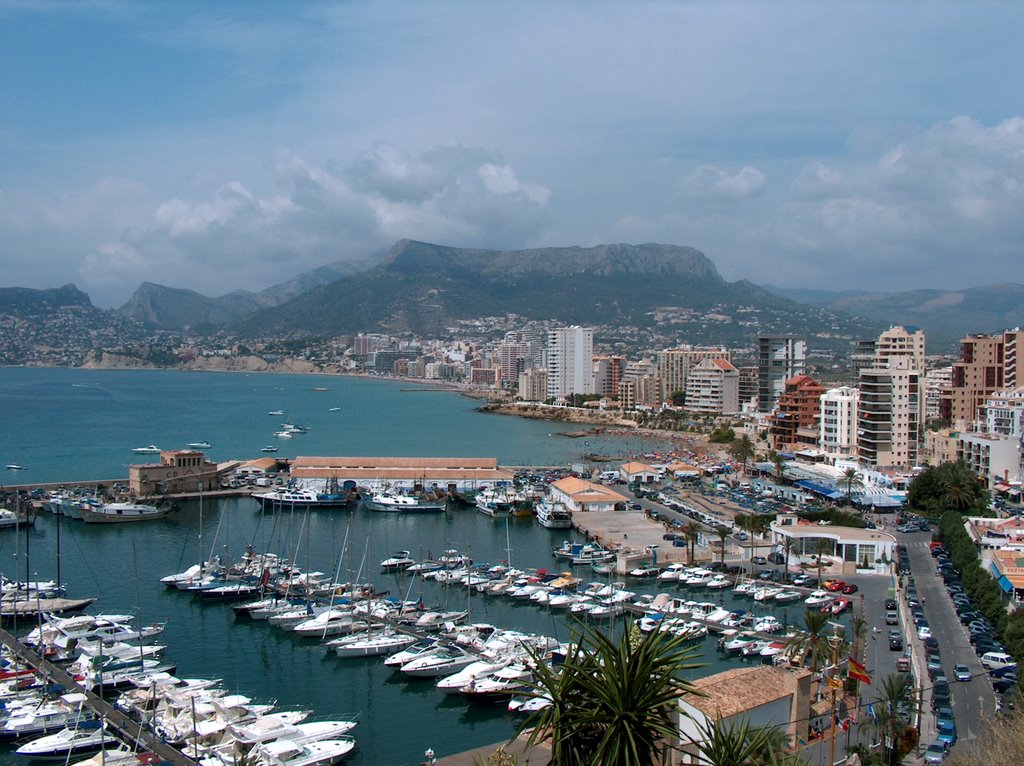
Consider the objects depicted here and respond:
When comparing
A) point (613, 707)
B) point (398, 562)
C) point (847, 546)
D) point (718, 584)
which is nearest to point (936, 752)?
point (613, 707)

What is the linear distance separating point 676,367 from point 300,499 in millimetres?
46930

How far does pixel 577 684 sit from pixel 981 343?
38.1 metres

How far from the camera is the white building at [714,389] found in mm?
61125

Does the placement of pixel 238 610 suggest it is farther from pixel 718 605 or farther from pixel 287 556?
pixel 718 605

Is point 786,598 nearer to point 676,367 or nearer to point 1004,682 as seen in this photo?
point 1004,682

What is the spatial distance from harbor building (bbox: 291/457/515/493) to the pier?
17.0 meters

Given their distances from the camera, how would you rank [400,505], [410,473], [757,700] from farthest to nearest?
1. [410,473]
2. [400,505]
3. [757,700]

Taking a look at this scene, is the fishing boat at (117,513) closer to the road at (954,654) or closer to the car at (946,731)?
the road at (954,654)

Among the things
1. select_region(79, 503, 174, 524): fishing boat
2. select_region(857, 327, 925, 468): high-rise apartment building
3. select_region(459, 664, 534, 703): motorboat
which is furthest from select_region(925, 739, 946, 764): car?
select_region(79, 503, 174, 524): fishing boat

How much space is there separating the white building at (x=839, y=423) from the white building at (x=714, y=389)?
24.7 metres

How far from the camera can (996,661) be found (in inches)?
511

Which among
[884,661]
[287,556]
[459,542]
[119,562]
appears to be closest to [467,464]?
[459,542]

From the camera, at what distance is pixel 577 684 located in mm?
5914

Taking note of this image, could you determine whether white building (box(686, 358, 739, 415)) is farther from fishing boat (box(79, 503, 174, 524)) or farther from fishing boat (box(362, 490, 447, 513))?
fishing boat (box(79, 503, 174, 524))
